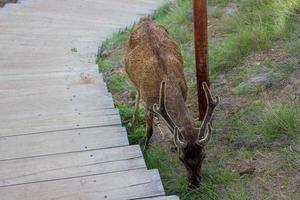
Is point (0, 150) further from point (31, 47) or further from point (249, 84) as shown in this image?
point (31, 47)

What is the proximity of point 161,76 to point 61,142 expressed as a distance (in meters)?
1.21

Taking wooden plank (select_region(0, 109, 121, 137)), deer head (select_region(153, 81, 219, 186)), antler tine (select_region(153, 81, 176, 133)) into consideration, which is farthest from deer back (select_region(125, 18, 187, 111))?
deer head (select_region(153, 81, 219, 186))

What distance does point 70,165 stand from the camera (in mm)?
3941

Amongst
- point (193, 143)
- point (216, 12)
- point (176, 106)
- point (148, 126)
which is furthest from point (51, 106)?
point (216, 12)

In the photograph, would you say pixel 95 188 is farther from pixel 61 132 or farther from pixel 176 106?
pixel 176 106

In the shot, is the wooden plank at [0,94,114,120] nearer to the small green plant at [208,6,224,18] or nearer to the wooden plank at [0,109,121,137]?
the wooden plank at [0,109,121,137]

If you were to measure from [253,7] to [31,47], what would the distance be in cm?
315

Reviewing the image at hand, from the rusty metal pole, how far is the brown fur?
168 mm

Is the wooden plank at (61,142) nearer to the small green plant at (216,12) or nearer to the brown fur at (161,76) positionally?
the brown fur at (161,76)

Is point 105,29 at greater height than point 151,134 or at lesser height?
lesser

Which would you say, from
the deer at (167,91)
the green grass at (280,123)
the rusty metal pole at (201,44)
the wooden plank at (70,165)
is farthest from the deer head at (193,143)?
the rusty metal pole at (201,44)


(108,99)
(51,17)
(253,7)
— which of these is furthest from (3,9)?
(108,99)

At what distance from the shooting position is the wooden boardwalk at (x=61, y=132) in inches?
141

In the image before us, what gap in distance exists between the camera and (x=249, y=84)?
231 inches
